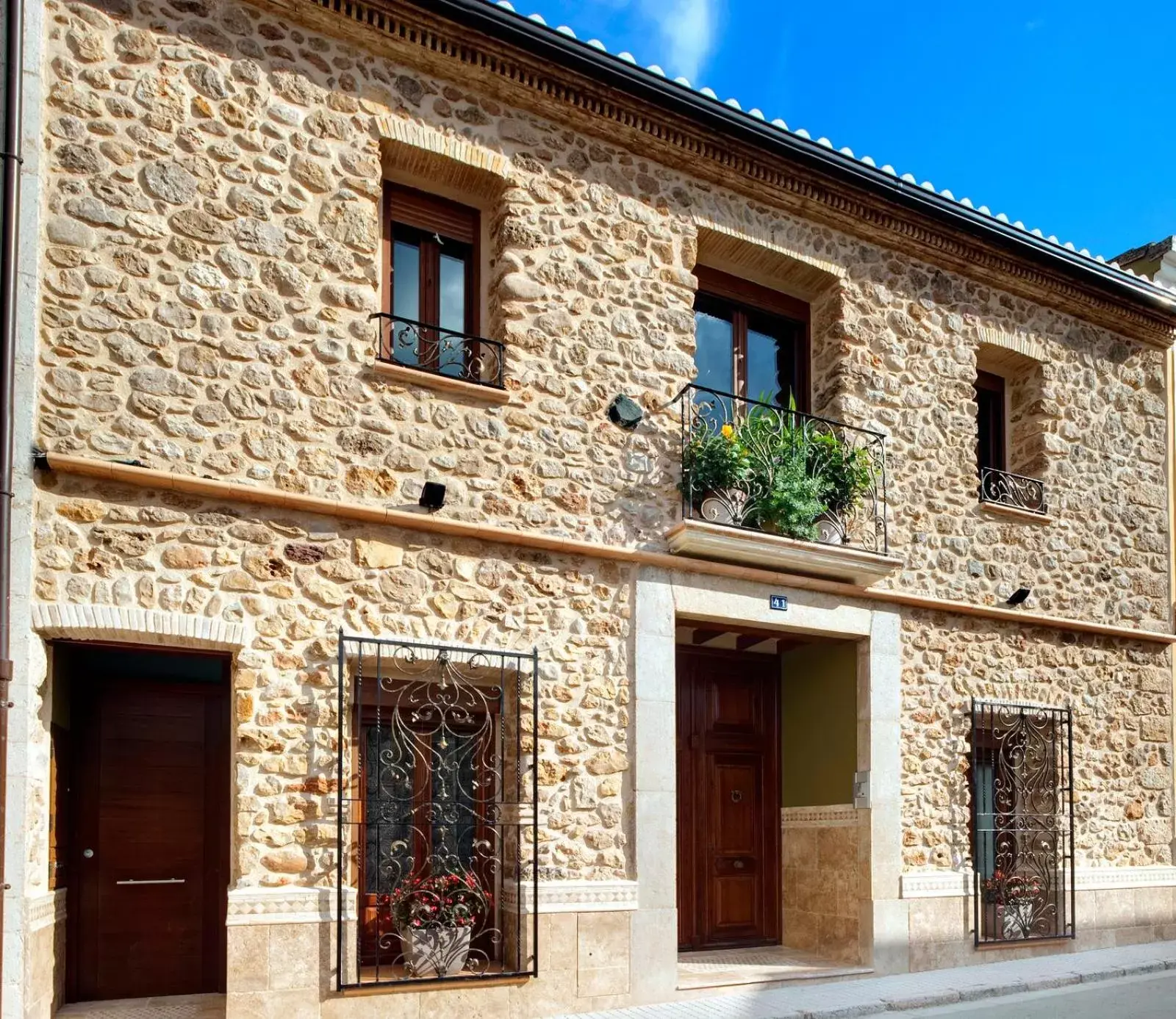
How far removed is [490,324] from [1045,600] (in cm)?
575

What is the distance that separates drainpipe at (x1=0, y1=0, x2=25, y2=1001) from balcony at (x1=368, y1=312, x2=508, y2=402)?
204 cm

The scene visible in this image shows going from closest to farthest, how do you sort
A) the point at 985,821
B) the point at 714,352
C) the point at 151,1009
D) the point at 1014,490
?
the point at 151,1009, the point at 714,352, the point at 985,821, the point at 1014,490

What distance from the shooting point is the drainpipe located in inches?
233

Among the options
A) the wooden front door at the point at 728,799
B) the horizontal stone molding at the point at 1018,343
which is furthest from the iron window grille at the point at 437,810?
the horizontal stone molding at the point at 1018,343

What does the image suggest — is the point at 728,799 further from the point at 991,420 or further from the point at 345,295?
the point at 345,295

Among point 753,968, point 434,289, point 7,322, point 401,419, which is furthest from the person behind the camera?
point 753,968

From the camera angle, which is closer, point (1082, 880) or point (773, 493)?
point (773, 493)

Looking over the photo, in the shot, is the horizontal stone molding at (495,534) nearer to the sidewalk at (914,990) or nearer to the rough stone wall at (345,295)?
the rough stone wall at (345,295)

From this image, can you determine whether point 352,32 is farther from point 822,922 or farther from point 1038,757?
point 1038,757

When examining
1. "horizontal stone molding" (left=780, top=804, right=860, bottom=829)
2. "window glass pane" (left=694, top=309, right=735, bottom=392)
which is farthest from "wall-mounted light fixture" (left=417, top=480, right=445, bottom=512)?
"horizontal stone molding" (left=780, top=804, right=860, bottom=829)

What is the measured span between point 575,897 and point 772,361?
476 cm

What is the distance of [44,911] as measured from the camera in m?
6.27

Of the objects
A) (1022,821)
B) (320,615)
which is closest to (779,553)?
(320,615)

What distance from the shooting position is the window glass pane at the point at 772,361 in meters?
9.83
